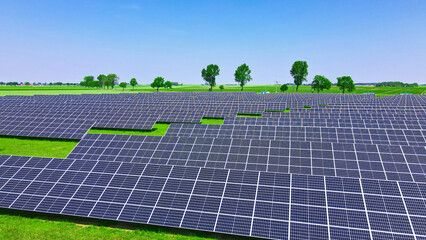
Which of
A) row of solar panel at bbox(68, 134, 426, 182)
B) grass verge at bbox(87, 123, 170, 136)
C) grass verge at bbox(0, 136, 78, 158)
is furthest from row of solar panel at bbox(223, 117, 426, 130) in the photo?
grass verge at bbox(0, 136, 78, 158)

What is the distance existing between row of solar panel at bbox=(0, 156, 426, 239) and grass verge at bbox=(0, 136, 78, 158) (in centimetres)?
839

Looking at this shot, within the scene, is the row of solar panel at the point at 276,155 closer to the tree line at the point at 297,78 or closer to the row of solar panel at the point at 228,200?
the row of solar panel at the point at 228,200

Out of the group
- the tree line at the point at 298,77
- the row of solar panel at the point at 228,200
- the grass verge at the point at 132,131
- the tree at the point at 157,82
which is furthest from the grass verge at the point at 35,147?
the tree at the point at 157,82

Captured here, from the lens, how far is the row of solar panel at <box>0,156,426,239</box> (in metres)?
8.88

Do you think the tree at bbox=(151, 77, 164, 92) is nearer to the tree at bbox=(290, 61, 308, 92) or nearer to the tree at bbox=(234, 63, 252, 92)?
the tree at bbox=(234, 63, 252, 92)

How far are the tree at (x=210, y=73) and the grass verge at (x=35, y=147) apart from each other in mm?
131622

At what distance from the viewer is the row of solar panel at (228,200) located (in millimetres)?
8883

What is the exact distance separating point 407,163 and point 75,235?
17.1 m

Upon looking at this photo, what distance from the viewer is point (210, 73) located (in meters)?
152

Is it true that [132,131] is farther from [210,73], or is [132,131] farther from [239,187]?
[210,73]

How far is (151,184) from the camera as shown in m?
11.3

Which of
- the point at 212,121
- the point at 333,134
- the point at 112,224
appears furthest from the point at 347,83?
the point at 112,224

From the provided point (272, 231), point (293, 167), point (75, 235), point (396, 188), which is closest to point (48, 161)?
point (75, 235)

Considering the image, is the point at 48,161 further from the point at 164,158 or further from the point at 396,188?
the point at 396,188
